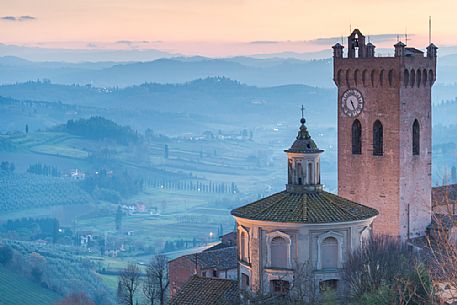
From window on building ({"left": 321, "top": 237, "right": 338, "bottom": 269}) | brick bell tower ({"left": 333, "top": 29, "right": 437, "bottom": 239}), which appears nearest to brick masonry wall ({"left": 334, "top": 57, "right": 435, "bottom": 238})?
brick bell tower ({"left": 333, "top": 29, "right": 437, "bottom": 239})

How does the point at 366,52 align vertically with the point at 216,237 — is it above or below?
above

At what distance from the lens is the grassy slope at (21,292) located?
4754 inches

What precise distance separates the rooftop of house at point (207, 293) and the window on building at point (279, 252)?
203 cm

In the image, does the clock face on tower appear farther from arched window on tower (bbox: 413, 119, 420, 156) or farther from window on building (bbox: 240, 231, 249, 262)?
window on building (bbox: 240, 231, 249, 262)

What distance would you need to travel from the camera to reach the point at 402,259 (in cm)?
4588

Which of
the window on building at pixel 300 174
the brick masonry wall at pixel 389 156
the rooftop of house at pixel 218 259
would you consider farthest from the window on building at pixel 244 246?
the brick masonry wall at pixel 389 156

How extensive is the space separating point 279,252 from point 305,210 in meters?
1.76

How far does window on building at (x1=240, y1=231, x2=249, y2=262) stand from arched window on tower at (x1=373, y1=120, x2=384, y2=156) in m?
19.3

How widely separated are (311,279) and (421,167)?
22.8 meters

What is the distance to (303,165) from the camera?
1844 inches

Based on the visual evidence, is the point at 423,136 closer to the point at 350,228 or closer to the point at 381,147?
the point at 381,147

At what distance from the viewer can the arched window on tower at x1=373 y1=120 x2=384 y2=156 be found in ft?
213

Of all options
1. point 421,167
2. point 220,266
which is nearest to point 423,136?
point 421,167

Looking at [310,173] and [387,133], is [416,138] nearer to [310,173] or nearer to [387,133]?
[387,133]
